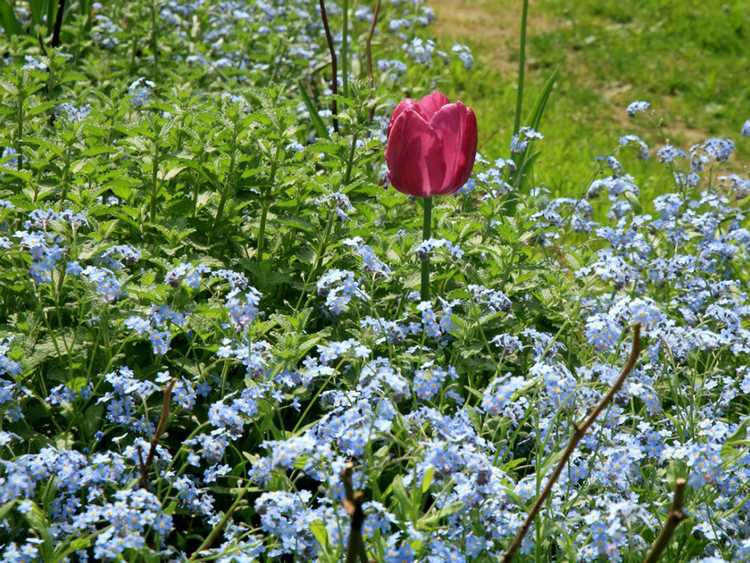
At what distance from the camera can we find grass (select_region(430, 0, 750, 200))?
606 centimetres

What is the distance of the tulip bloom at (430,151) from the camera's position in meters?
2.87

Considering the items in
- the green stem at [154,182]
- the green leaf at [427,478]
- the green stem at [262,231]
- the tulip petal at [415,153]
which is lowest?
the green leaf at [427,478]

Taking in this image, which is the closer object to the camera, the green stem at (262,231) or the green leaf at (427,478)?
the green leaf at (427,478)

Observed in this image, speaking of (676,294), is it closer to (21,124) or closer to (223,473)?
(223,473)

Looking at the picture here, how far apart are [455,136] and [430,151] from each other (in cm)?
9

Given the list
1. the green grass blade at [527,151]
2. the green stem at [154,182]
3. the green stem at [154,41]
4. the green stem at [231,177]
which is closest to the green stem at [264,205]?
the green stem at [231,177]

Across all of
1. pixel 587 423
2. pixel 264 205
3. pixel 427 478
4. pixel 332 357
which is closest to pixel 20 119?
pixel 264 205

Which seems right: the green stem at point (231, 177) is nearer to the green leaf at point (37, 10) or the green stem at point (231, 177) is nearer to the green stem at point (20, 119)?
the green stem at point (20, 119)

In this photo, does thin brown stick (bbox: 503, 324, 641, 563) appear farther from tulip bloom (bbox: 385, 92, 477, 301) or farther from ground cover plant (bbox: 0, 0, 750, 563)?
tulip bloom (bbox: 385, 92, 477, 301)

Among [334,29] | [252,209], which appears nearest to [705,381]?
[252,209]

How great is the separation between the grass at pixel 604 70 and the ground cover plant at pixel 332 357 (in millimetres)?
2023

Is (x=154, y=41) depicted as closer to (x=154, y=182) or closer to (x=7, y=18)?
(x=7, y=18)

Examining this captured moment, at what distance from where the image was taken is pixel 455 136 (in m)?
2.90

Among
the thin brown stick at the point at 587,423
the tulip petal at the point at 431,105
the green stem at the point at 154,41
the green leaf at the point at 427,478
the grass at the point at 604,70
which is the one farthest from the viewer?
the grass at the point at 604,70
